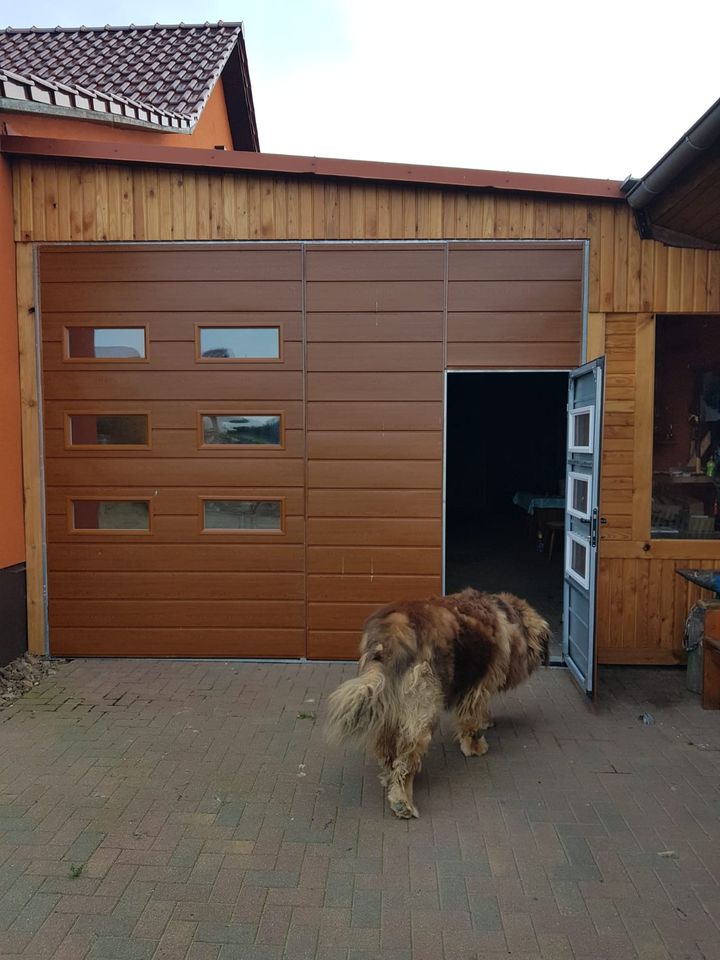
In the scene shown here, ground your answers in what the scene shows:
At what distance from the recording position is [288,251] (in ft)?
17.8

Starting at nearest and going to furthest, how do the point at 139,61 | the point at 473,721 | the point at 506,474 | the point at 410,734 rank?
the point at 410,734, the point at 473,721, the point at 139,61, the point at 506,474

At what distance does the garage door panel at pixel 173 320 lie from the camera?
18.0 ft

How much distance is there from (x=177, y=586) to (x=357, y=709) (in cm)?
299

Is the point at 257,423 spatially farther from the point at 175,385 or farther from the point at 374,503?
the point at 374,503

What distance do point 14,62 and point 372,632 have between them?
9.42 m

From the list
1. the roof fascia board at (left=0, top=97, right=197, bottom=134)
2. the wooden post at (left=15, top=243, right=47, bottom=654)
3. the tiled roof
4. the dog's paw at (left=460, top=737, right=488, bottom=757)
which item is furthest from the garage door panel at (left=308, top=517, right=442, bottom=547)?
the tiled roof

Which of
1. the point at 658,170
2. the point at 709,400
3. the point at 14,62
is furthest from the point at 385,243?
the point at 14,62

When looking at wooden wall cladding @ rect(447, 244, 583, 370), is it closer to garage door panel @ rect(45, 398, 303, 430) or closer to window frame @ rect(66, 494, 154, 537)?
garage door panel @ rect(45, 398, 303, 430)

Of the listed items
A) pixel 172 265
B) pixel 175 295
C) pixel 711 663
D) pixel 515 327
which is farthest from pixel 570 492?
pixel 172 265

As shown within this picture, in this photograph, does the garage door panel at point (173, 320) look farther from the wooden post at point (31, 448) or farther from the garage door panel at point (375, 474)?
the garage door panel at point (375, 474)

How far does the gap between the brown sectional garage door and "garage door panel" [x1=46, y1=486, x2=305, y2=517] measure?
0.04 ft

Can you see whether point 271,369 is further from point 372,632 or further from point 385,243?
point 372,632

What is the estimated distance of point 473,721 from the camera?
3.85 metres

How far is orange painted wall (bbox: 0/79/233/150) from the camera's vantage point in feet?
18.5
